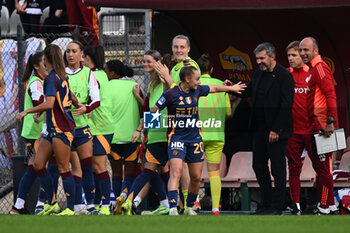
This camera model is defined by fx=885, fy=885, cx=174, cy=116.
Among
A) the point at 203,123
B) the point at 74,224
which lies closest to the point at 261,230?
the point at 74,224

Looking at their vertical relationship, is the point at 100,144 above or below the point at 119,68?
below

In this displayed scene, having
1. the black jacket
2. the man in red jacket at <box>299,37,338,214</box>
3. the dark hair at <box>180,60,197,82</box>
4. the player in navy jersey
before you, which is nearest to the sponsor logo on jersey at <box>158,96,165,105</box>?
the player in navy jersey

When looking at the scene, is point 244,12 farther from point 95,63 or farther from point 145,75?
point 95,63

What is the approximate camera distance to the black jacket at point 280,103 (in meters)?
9.50

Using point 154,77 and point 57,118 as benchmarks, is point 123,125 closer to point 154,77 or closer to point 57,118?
point 154,77

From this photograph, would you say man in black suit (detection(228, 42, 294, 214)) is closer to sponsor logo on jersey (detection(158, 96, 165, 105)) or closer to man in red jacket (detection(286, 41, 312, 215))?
man in red jacket (detection(286, 41, 312, 215))

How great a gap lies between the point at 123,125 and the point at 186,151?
60.3 inches

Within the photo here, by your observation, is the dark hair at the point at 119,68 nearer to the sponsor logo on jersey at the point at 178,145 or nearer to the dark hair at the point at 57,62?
the dark hair at the point at 57,62

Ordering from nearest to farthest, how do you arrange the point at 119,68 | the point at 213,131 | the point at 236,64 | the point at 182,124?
the point at 182,124
the point at 213,131
the point at 119,68
the point at 236,64

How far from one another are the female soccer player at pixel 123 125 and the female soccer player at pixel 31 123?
0.88m

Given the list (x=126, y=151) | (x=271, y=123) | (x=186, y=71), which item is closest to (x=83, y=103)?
(x=126, y=151)

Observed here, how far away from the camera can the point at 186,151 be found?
9203 millimetres

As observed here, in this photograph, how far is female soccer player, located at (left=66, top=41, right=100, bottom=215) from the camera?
377 inches

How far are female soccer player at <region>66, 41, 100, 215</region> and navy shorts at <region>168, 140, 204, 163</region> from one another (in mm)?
1026
